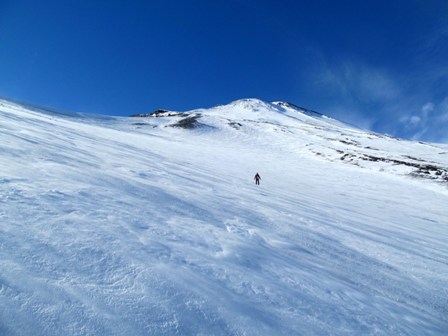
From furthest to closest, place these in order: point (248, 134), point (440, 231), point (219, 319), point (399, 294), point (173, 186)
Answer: point (248, 134), point (440, 231), point (173, 186), point (399, 294), point (219, 319)

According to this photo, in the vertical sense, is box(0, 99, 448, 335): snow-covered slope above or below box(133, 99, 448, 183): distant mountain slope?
below

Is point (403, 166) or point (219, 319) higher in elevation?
point (403, 166)

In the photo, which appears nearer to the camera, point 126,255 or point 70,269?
point 70,269

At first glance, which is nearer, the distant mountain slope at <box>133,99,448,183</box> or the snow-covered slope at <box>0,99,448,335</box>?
the snow-covered slope at <box>0,99,448,335</box>

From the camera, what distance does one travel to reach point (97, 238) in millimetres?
4438

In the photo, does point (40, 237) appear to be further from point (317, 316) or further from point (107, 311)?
point (317, 316)

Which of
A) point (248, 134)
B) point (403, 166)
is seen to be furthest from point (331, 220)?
point (248, 134)

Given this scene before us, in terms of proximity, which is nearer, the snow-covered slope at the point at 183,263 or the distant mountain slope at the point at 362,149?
the snow-covered slope at the point at 183,263

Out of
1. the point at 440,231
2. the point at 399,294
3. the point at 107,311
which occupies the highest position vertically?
the point at 440,231

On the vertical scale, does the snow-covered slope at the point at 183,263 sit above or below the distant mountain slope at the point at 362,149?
below

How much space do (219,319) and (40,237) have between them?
113 inches

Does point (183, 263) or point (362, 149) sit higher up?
point (362, 149)

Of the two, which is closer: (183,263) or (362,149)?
(183,263)

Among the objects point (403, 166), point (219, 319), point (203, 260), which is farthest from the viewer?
point (403, 166)
